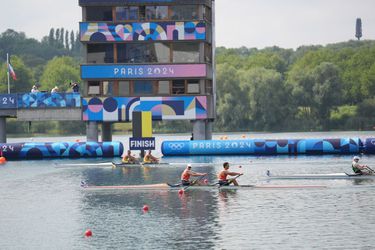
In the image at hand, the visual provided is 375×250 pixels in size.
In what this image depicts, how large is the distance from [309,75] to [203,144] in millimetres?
79811

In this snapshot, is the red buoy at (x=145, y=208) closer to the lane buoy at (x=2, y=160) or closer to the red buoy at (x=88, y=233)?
the red buoy at (x=88, y=233)

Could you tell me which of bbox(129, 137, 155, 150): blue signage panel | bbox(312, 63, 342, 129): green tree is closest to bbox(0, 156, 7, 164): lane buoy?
bbox(129, 137, 155, 150): blue signage panel

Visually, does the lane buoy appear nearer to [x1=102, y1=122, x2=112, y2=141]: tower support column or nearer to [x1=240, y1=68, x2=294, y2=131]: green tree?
[x1=102, y1=122, x2=112, y2=141]: tower support column

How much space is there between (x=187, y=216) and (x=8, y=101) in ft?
174

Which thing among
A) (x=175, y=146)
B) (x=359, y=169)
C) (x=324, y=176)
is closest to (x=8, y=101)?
(x=175, y=146)

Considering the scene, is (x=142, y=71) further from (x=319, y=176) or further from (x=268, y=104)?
(x=268, y=104)

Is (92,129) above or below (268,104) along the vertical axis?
below

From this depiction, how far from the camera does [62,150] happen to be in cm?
9219

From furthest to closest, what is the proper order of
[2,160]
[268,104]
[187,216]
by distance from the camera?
1. [268,104]
2. [2,160]
3. [187,216]

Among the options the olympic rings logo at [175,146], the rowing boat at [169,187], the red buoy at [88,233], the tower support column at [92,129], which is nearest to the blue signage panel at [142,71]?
the tower support column at [92,129]

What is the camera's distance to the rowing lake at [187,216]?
39.8m

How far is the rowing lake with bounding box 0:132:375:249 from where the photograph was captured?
39.8 meters

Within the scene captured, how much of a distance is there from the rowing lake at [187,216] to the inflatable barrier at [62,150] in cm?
2025

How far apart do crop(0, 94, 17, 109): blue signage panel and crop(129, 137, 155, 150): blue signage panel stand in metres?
17.4
